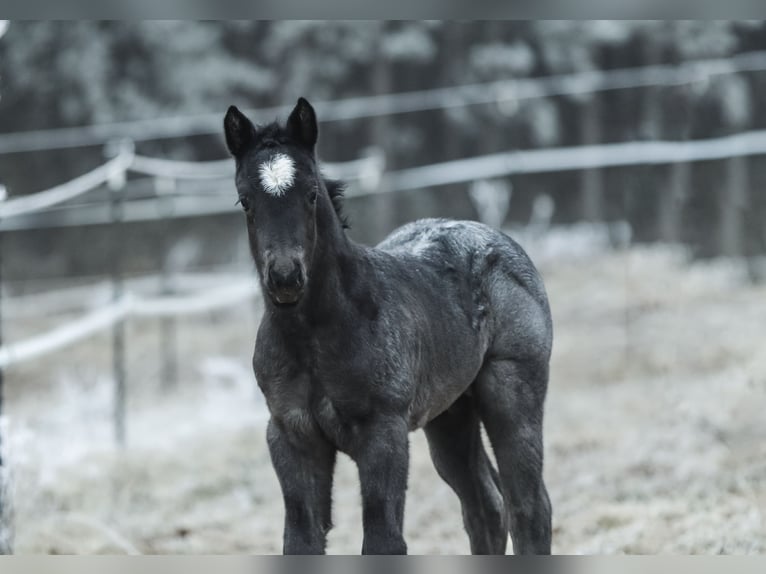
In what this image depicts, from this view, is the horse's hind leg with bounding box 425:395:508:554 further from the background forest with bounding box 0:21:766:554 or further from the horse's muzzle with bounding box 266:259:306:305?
the horse's muzzle with bounding box 266:259:306:305

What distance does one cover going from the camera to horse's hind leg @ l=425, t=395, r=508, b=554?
4.93 m

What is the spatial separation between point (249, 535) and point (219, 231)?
394 inches

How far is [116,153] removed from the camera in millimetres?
10344

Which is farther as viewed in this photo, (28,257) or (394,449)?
(28,257)

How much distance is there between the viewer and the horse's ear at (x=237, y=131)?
390cm

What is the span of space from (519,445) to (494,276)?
0.74m

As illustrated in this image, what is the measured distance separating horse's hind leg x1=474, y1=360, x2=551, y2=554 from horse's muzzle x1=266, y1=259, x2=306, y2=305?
139 centimetres

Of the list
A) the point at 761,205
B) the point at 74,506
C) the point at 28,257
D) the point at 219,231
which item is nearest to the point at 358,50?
the point at 219,231

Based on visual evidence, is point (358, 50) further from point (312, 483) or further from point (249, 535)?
point (312, 483)

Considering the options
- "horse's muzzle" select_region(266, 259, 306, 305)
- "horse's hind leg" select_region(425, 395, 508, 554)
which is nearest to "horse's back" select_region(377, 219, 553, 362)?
"horse's hind leg" select_region(425, 395, 508, 554)

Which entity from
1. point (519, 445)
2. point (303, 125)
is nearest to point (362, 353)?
point (303, 125)

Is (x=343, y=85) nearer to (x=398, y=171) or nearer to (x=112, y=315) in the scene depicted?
(x=398, y=171)

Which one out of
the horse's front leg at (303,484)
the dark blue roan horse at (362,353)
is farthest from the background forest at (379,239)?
the horse's front leg at (303,484)

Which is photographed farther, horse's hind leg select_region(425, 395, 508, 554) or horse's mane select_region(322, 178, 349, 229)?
horse's hind leg select_region(425, 395, 508, 554)
